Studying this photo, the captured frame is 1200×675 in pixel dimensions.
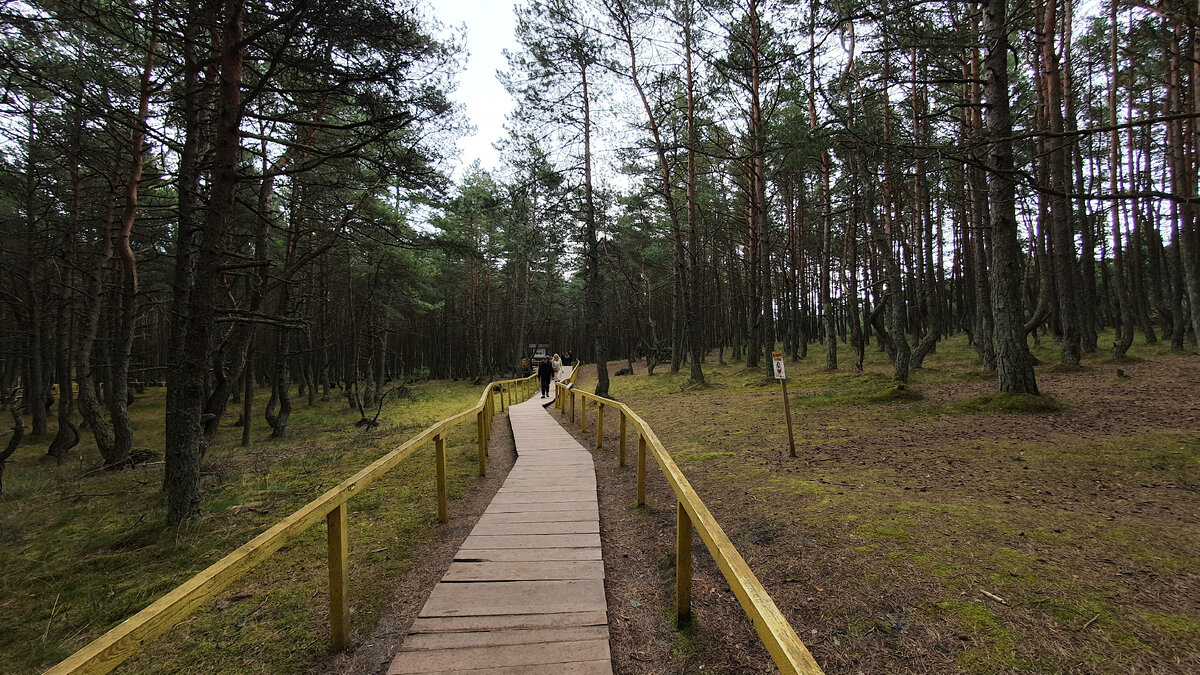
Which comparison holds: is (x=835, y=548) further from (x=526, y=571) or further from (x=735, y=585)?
(x=526, y=571)

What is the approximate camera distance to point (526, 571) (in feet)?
11.3

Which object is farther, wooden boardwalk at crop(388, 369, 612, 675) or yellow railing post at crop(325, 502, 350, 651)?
yellow railing post at crop(325, 502, 350, 651)

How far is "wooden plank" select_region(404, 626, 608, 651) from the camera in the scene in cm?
258

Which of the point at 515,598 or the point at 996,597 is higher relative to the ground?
the point at 996,597

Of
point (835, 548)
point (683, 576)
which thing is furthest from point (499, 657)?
point (835, 548)

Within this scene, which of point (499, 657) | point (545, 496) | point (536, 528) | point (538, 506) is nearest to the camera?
point (499, 657)

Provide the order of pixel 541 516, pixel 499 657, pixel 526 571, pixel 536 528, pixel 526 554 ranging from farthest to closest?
pixel 541 516
pixel 536 528
pixel 526 554
pixel 526 571
pixel 499 657

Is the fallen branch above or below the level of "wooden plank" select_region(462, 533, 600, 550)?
above

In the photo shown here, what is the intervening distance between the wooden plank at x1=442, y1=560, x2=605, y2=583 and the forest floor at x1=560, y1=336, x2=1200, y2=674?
0.69ft

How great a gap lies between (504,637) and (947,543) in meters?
2.98

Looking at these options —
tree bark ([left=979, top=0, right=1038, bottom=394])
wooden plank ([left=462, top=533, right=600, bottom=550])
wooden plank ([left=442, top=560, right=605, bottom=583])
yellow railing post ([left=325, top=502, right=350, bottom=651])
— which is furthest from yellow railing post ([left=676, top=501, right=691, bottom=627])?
tree bark ([left=979, top=0, right=1038, bottom=394])

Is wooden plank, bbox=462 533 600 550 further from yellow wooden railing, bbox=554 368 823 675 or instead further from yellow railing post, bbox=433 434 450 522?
yellow wooden railing, bbox=554 368 823 675

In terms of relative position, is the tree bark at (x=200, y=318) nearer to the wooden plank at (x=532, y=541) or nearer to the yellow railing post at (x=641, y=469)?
the wooden plank at (x=532, y=541)

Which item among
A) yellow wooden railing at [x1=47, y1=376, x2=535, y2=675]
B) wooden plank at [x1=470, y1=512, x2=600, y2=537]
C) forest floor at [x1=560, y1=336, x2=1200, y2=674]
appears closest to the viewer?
yellow wooden railing at [x1=47, y1=376, x2=535, y2=675]
